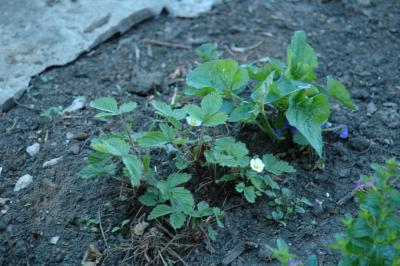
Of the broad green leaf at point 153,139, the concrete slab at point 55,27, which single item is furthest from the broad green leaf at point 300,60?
the concrete slab at point 55,27

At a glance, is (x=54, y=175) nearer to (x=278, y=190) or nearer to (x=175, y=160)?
(x=175, y=160)

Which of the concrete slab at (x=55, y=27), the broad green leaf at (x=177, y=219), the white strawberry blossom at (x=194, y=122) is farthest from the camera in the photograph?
the concrete slab at (x=55, y=27)

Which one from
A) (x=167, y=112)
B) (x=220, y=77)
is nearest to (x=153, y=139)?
(x=167, y=112)

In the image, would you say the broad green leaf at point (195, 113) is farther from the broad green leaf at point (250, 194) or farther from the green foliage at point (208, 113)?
the broad green leaf at point (250, 194)

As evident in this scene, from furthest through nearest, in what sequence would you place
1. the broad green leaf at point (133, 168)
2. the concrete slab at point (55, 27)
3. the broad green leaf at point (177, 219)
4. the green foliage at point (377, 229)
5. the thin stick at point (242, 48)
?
the thin stick at point (242, 48)
the concrete slab at point (55, 27)
the broad green leaf at point (177, 219)
the broad green leaf at point (133, 168)
the green foliage at point (377, 229)

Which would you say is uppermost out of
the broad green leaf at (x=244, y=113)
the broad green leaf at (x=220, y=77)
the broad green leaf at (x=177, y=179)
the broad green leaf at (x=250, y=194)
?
the broad green leaf at (x=220, y=77)

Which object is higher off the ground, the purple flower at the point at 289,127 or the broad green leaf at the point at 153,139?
the broad green leaf at the point at 153,139
